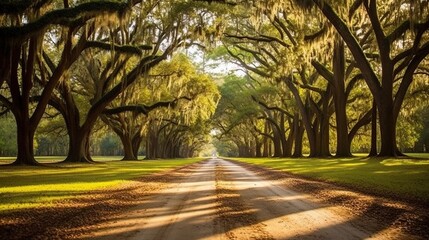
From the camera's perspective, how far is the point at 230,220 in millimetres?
6457

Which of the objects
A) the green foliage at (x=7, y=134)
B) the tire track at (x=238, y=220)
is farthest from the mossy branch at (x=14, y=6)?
the green foliage at (x=7, y=134)

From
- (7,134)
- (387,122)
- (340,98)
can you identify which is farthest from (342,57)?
(7,134)

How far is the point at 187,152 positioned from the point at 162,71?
83.5 m

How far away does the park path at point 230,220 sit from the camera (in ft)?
17.9

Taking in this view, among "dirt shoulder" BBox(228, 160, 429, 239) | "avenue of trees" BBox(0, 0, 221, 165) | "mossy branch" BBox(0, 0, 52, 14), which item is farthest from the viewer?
"avenue of trees" BBox(0, 0, 221, 165)

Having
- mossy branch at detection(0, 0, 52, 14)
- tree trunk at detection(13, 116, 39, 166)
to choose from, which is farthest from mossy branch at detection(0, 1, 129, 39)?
tree trunk at detection(13, 116, 39, 166)

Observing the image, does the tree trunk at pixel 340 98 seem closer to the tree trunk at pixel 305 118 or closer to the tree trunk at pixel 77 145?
the tree trunk at pixel 305 118

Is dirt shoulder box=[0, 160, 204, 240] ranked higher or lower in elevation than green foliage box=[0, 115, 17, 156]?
lower

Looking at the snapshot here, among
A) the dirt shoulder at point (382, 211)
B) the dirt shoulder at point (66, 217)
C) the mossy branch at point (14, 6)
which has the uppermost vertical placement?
the mossy branch at point (14, 6)

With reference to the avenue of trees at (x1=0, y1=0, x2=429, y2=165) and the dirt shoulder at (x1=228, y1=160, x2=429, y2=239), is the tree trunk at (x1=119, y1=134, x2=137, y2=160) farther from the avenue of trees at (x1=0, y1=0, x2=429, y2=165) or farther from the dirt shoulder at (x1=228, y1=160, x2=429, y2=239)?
the dirt shoulder at (x1=228, y1=160, x2=429, y2=239)

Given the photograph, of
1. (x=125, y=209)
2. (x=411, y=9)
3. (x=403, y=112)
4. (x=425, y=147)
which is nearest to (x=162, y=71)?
(x=411, y=9)

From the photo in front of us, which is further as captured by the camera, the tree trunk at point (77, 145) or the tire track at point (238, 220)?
the tree trunk at point (77, 145)

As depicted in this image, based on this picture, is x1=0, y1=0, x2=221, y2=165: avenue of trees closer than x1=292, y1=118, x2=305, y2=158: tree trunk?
Yes

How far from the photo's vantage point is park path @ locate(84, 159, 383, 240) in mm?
5449
